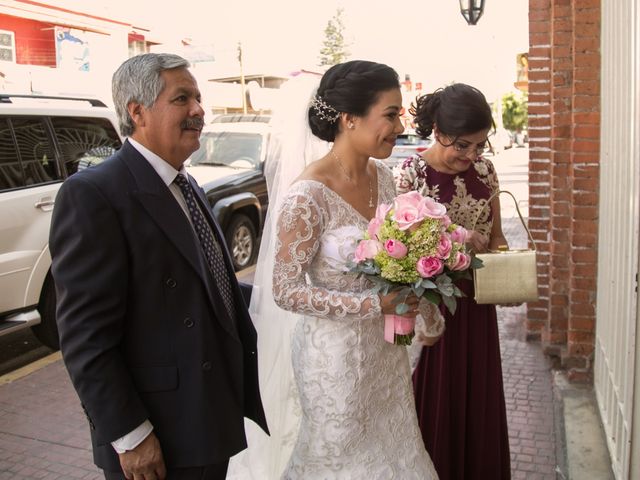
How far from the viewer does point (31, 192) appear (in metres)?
6.29

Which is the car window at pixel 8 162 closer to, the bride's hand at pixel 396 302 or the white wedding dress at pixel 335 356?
the white wedding dress at pixel 335 356

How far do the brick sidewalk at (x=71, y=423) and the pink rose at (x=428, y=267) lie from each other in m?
2.14

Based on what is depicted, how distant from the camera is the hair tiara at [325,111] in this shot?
2.81 meters

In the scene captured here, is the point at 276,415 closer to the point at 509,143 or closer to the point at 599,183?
the point at 599,183

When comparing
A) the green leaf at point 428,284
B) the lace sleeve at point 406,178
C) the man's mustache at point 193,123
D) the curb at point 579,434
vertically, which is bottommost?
the curb at point 579,434

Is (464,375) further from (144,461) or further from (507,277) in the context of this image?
(144,461)

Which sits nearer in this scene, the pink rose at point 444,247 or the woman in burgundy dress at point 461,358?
the pink rose at point 444,247

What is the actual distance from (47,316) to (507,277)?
15.7ft

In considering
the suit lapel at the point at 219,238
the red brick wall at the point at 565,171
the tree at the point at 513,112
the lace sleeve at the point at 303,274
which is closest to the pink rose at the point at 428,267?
the lace sleeve at the point at 303,274

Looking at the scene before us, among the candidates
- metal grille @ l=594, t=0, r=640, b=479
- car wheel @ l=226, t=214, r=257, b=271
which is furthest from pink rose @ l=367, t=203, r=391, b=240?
car wheel @ l=226, t=214, r=257, b=271

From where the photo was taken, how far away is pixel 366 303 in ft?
8.37

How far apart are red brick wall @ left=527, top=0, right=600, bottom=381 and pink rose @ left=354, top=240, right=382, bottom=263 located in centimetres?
277

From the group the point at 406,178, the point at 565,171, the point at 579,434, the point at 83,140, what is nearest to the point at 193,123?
the point at 406,178

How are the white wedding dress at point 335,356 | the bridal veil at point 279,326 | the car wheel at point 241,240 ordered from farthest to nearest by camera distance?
the car wheel at point 241,240 < the bridal veil at point 279,326 < the white wedding dress at point 335,356
